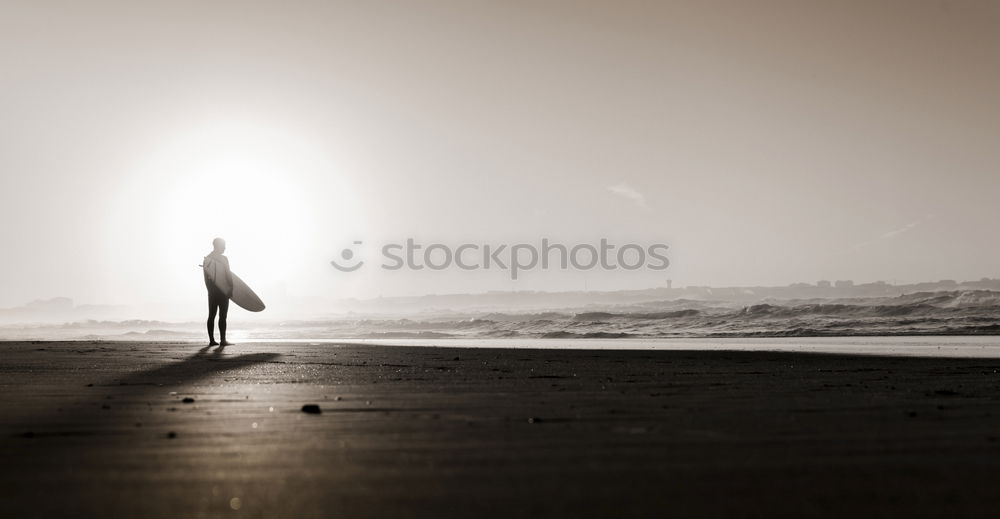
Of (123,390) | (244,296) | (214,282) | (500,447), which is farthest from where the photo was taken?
(244,296)

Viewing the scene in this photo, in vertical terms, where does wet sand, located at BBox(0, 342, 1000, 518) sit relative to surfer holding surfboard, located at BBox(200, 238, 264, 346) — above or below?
below

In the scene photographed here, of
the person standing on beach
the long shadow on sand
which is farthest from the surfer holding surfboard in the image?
the long shadow on sand

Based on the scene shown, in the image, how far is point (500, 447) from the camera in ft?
9.27

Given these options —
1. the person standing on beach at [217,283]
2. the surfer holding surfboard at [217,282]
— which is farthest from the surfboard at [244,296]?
the person standing on beach at [217,283]

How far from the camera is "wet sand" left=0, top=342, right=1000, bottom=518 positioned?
1.99 m

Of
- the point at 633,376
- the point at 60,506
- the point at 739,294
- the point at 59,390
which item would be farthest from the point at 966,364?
the point at 739,294

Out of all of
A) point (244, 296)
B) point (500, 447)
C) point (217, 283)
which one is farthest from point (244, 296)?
point (500, 447)

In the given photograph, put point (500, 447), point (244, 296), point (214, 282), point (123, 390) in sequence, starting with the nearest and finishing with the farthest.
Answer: point (500, 447) < point (123, 390) < point (214, 282) < point (244, 296)

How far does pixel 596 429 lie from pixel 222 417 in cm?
156

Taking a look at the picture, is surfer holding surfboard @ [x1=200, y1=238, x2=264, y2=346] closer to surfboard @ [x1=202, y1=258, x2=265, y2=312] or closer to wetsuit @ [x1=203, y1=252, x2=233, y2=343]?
wetsuit @ [x1=203, y1=252, x2=233, y2=343]

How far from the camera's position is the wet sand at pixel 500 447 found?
6.52ft

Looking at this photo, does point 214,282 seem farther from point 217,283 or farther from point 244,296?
point 244,296

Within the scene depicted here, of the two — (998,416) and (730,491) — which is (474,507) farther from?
(998,416)

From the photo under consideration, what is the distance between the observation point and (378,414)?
12.5 ft
